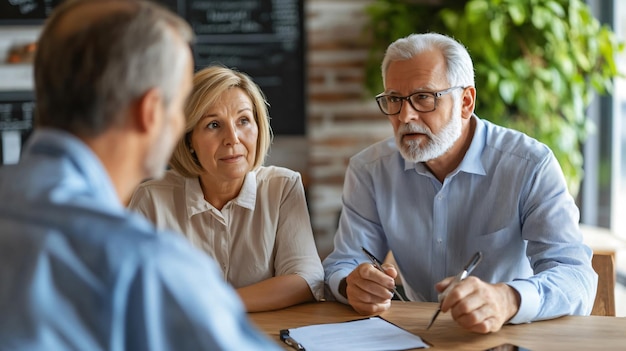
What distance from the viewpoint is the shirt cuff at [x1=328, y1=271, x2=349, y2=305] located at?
74.3 inches

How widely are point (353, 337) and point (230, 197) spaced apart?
657 mm

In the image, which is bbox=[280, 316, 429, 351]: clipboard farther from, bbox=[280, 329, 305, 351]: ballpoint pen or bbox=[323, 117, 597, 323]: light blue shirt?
bbox=[323, 117, 597, 323]: light blue shirt

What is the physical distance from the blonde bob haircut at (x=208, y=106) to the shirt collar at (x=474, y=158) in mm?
408

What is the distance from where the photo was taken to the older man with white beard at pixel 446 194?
77.8 inches

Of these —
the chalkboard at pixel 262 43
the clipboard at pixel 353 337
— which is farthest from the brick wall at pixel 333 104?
the clipboard at pixel 353 337

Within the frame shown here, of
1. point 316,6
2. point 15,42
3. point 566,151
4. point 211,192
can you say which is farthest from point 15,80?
point 566,151

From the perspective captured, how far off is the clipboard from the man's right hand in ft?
0.15

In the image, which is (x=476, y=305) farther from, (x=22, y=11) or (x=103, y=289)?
(x=22, y=11)

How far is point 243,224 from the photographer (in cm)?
209

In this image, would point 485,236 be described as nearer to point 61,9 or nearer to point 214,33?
point 61,9

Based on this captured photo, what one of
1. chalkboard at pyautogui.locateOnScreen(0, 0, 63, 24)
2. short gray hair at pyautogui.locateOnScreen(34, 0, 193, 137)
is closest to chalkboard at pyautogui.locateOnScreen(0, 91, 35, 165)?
chalkboard at pyautogui.locateOnScreen(0, 0, 63, 24)

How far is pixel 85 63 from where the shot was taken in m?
0.96

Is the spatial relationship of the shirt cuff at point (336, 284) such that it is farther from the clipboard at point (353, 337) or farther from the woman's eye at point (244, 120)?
the woman's eye at point (244, 120)

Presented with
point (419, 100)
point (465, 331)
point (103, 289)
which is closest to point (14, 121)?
point (419, 100)
